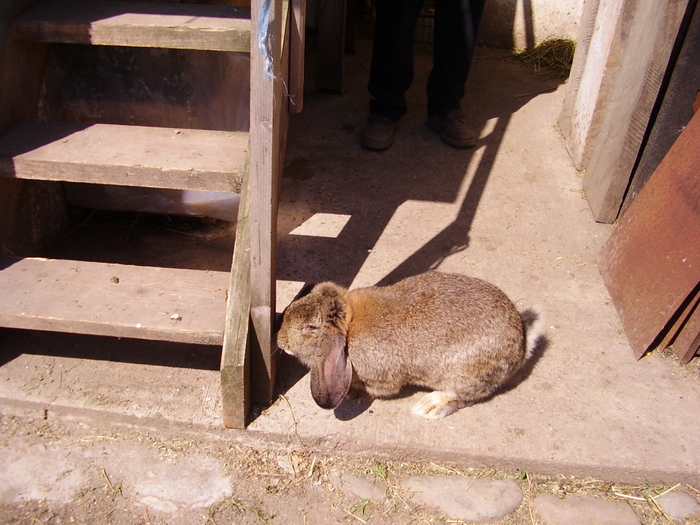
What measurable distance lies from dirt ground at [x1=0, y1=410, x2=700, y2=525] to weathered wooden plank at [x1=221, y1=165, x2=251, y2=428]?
254 mm

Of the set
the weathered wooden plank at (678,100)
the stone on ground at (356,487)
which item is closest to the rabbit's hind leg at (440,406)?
the stone on ground at (356,487)

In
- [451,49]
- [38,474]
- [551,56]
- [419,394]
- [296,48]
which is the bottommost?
[38,474]

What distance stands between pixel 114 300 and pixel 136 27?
110 centimetres

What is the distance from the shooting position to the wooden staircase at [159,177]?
2.28 metres

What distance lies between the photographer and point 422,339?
8.10 ft

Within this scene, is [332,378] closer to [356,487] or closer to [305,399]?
[305,399]

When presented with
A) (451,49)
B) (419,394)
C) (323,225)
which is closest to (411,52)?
(451,49)

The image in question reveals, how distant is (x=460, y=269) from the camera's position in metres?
3.29

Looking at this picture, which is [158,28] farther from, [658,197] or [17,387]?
[658,197]

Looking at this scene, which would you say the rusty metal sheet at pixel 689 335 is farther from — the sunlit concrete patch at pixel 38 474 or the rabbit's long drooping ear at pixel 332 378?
the sunlit concrete patch at pixel 38 474

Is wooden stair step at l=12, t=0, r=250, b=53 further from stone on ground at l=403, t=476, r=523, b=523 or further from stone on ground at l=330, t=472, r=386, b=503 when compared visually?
stone on ground at l=403, t=476, r=523, b=523

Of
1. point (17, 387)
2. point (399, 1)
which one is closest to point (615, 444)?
point (17, 387)

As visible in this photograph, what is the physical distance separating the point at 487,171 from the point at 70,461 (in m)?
2.99

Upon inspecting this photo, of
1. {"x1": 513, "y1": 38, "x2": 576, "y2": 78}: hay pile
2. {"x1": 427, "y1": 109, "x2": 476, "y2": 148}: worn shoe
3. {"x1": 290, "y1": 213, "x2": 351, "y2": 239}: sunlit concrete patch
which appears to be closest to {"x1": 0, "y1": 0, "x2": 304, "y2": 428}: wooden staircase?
{"x1": 290, "y1": 213, "x2": 351, "y2": 239}: sunlit concrete patch
